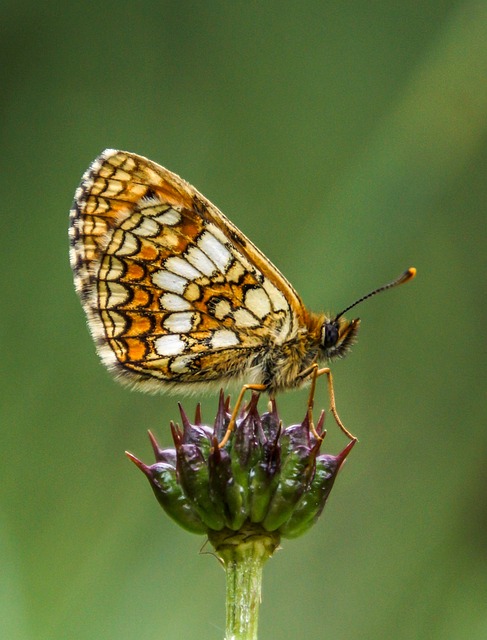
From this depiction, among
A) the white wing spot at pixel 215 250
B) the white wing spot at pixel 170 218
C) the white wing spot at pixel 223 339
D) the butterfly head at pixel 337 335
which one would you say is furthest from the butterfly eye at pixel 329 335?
the white wing spot at pixel 170 218

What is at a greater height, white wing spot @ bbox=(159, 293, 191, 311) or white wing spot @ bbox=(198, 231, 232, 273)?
white wing spot @ bbox=(198, 231, 232, 273)

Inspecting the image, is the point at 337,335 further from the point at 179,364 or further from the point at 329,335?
the point at 179,364

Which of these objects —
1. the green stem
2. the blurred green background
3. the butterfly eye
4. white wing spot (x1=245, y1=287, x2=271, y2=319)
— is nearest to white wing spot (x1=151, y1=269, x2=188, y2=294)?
white wing spot (x1=245, y1=287, x2=271, y2=319)

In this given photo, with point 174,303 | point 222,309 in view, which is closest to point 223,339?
point 222,309

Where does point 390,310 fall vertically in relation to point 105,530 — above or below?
above

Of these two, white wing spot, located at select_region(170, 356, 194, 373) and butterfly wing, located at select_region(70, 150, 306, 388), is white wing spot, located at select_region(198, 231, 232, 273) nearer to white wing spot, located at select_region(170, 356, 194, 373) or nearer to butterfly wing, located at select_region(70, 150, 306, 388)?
butterfly wing, located at select_region(70, 150, 306, 388)

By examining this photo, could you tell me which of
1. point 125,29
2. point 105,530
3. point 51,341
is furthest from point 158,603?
point 125,29

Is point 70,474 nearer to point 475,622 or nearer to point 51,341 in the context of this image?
Answer: point 51,341
